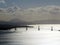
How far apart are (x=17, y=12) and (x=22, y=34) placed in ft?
1.69

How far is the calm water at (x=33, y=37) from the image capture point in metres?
3.32

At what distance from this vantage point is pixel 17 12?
11.0ft

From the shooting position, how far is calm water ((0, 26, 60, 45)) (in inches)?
131

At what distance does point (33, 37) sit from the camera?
3467 millimetres

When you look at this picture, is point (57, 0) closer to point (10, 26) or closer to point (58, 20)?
point (58, 20)

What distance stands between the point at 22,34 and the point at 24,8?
596mm

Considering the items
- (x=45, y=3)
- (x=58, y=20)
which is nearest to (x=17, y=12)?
(x=45, y=3)

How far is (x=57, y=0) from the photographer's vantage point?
333 cm

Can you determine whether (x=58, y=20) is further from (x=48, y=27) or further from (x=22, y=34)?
(x=22, y=34)

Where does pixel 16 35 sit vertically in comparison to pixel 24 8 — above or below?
below

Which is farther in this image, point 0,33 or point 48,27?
point 0,33

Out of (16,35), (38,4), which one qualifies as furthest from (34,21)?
(16,35)

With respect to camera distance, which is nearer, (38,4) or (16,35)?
(38,4)

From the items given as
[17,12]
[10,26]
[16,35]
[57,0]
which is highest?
[57,0]
